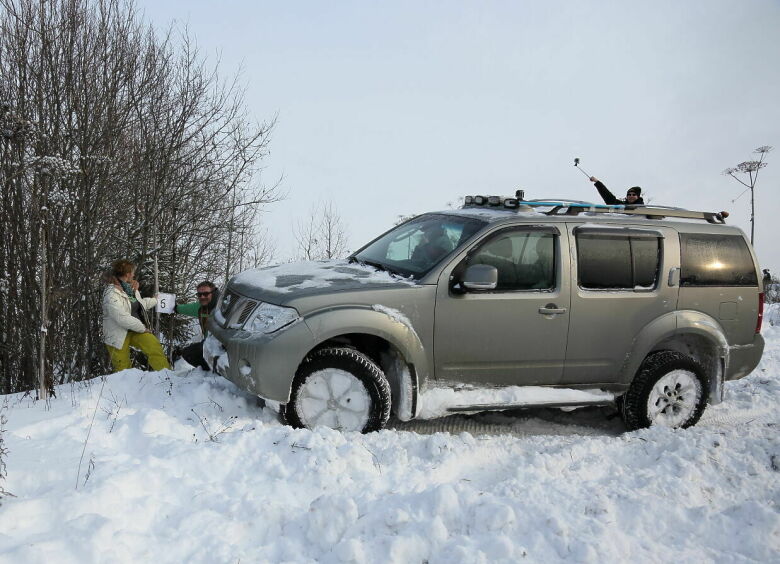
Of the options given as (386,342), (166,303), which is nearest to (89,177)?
(166,303)

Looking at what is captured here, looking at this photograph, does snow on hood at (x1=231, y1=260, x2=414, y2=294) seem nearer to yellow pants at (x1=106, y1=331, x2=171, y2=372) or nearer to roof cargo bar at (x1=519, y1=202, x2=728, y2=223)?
roof cargo bar at (x1=519, y1=202, x2=728, y2=223)

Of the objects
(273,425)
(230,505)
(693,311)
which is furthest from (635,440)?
(230,505)

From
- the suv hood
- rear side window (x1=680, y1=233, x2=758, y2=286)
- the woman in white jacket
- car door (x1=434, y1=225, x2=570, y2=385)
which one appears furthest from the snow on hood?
rear side window (x1=680, y1=233, x2=758, y2=286)

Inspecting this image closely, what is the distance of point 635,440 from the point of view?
5.31 meters

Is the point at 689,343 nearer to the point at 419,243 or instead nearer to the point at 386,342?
the point at 419,243

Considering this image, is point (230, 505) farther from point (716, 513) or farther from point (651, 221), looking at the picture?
point (651, 221)

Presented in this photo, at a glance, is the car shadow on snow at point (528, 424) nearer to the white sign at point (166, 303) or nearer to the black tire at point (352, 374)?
the black tire at point (352, 374)

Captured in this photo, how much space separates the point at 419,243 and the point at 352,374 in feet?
4.80

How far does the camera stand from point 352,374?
493cm

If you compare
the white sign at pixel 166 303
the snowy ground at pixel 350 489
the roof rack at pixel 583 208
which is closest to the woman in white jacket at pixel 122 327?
the white sign at pixel 166 303

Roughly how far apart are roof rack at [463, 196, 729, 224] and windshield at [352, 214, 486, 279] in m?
0.45

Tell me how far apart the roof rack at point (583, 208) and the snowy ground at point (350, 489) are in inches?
76.0

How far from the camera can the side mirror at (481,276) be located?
496 centimetres

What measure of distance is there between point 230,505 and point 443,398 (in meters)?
2.04
